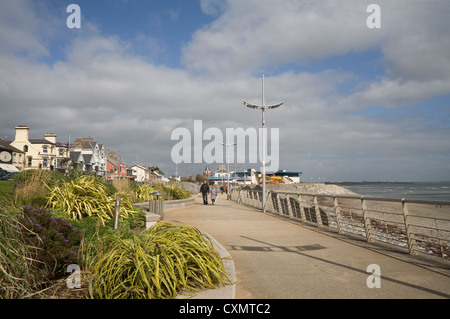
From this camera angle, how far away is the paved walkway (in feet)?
14.7

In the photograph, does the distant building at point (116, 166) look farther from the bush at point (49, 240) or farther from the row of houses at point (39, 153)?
the bush at point (49, 240)

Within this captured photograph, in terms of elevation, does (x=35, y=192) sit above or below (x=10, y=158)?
below

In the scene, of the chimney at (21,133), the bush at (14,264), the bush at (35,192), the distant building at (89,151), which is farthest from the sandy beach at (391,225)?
the distant building at (89,151)

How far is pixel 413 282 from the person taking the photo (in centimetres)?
497

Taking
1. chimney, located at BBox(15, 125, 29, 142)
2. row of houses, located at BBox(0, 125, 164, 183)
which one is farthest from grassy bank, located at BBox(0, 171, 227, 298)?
chimney, located at BBox(15, 125, 29, 142)

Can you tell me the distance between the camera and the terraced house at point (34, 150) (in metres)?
55.1

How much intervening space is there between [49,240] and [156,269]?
6.20ft

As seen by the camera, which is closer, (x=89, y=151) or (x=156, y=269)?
(x=156, y=269)

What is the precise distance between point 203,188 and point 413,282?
20346 mm

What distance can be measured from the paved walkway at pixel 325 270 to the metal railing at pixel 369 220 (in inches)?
21.7

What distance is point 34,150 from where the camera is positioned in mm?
57531

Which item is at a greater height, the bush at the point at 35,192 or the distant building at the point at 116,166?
the distant building at the point at 116,166

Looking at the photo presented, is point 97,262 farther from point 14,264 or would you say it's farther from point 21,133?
point 21,133
